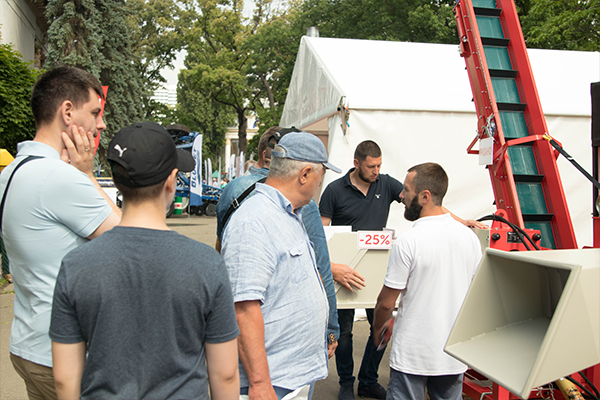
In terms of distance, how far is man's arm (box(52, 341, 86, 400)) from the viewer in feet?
4.28

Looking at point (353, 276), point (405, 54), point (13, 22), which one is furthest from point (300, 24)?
point (353, 276)

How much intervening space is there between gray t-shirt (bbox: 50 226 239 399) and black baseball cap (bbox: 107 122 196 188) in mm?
153

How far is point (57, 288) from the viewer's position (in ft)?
4.13

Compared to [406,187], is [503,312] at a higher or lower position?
lower

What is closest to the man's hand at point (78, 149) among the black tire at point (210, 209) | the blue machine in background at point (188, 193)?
the blue machine in background at point (188, 193)

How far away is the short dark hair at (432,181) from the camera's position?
261 centimetres

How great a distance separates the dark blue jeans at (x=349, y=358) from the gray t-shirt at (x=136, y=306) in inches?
102

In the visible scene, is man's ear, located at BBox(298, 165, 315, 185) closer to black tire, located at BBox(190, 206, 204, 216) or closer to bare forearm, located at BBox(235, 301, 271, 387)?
bare forearm, located at BBox(235, 301, 271, 387)

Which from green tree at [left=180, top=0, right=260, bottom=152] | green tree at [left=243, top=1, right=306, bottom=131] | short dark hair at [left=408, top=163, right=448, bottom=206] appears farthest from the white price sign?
green tree at [left=180, top=0, right=260, bottom=152]

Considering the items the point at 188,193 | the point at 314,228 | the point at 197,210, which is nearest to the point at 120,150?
the point at 314,228

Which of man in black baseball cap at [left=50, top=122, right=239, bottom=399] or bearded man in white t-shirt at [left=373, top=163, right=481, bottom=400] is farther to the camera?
bearded man in white t-shirt at [left=373, top=163, right=481, bottom=400]

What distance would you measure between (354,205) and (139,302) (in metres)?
Answer: 3.02

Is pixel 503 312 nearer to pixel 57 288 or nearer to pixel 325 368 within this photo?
pixel 325 368

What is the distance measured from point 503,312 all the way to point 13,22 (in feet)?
54.0
